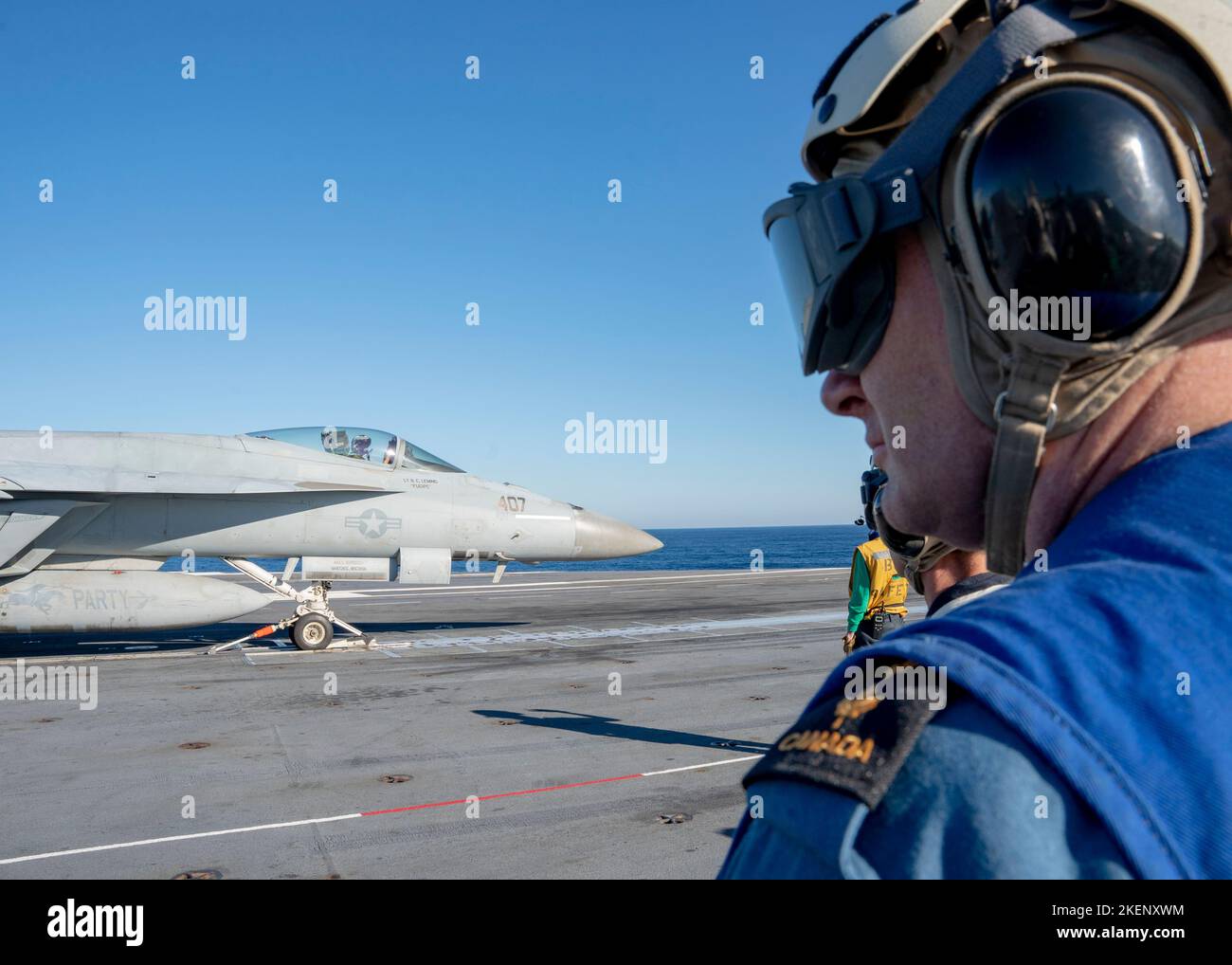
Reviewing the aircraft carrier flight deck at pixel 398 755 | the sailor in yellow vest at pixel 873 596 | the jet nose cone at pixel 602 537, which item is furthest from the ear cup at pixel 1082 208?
the jet nose cone at pixel 602 537

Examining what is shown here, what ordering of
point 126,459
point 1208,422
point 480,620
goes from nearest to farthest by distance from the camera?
1. point 1208,422
2. point 126,459
3. point 480,620

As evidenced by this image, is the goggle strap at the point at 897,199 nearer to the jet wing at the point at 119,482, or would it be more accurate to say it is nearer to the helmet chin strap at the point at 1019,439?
the helmet chin strap at the point at 1019,439

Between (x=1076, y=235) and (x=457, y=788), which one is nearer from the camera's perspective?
(x=1076, y=235)

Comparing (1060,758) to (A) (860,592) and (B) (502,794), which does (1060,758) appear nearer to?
(B) (502,794)

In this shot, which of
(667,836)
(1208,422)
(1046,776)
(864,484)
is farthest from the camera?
(667,836)

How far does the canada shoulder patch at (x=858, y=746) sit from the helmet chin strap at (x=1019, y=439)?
0.41 meters

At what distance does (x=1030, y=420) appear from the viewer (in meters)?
0.98

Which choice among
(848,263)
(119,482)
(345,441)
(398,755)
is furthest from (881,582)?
(119,482)

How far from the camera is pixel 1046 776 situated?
2.04 feet

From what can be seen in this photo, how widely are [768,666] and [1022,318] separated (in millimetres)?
12155

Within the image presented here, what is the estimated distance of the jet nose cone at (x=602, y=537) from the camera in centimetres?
1563

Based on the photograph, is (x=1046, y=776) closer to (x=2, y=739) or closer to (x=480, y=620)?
(x=2, y=739)

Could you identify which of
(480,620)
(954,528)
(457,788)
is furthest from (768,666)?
(954,528)

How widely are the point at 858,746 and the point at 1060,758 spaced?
0.48ft
